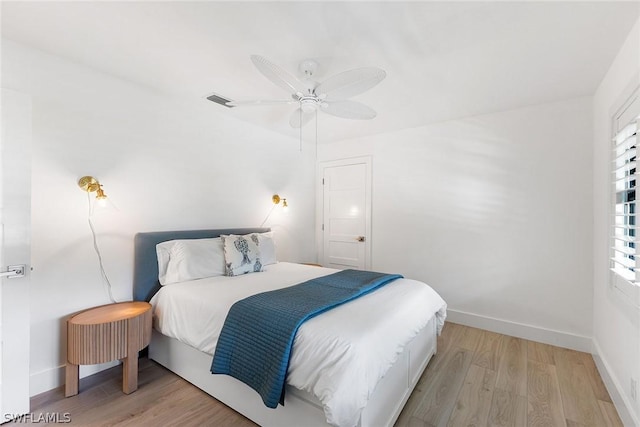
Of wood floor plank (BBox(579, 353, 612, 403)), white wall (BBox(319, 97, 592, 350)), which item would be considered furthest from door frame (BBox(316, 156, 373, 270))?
wood floor plank (BBox(579, 353, 612, 403))

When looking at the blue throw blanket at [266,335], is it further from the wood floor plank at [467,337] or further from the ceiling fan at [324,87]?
the wood floor plank at [467,337]

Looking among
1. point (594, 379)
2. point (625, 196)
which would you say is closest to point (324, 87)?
point (625, 196)

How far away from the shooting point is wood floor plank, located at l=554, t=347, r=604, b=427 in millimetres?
1839

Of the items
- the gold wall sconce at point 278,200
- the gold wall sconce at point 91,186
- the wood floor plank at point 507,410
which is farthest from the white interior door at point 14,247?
the wood floor plank at point 507,410

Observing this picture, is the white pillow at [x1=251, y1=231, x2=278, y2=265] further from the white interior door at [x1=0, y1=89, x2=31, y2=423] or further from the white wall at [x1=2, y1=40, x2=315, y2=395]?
the white interior door at [x1=0, y1=89, x2=31, y2=423]

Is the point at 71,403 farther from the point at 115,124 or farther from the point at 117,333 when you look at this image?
the point at 115,124

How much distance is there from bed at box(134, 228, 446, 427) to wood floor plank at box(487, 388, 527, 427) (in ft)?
1.67

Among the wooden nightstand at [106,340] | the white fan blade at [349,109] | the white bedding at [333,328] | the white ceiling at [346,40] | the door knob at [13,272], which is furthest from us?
the white fan blade at [349,109]

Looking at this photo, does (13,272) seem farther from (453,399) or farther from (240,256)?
(453,399)

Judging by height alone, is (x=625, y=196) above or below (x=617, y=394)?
above

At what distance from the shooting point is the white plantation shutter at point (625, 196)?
5.67 feet

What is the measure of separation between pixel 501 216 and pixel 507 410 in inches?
77.8

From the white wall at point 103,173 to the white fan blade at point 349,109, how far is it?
151 cm

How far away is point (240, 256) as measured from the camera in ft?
9.25
